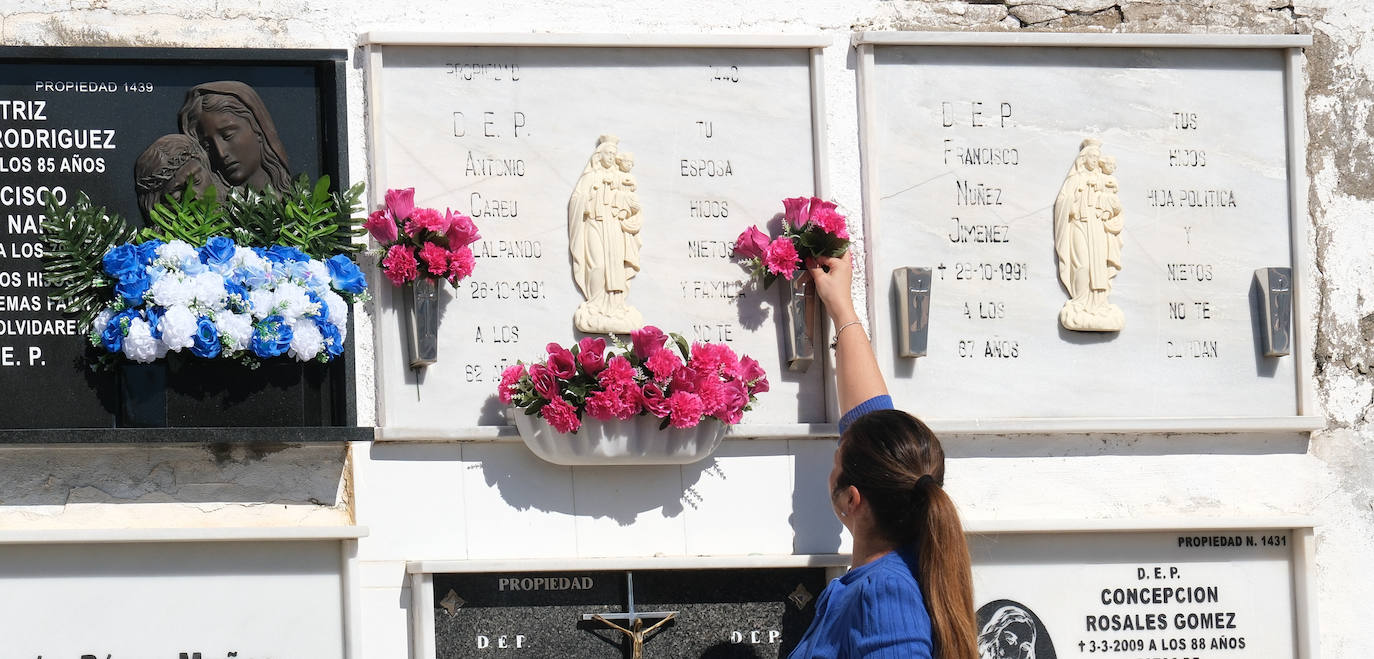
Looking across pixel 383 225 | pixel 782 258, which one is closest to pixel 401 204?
pixel 383 225

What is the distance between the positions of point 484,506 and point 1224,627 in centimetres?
242

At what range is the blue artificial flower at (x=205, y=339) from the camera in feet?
15.3

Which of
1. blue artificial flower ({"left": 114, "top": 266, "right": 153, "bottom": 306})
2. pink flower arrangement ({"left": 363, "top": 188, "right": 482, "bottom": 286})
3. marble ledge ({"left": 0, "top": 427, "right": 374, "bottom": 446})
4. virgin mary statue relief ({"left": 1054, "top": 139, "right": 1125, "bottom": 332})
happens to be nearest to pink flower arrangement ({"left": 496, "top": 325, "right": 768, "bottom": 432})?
pink flower arrangement ({"left": 363, "top": 188, "right": 482, "bottom": 286})

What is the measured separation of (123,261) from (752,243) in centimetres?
189

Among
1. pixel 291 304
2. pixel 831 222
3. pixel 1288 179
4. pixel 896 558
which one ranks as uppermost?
pixel 1288 179

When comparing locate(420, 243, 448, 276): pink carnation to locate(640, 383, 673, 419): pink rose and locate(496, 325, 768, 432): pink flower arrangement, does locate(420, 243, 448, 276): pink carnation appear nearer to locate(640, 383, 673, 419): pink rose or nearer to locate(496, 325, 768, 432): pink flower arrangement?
locate(496, 325, 768, 432): pink flower arrangement

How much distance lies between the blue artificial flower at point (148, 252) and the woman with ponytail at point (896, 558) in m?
2.10

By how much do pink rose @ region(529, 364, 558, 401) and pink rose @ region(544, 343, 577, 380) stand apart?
2 centimetres

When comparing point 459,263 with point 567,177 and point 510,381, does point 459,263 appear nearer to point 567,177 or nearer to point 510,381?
point 510,381

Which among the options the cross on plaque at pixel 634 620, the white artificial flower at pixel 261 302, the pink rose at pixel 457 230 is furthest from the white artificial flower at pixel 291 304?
the cross on plaque at pixel 634 620

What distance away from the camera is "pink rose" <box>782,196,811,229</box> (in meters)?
5.21

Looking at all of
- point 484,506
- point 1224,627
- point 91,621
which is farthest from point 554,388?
point 1224,627

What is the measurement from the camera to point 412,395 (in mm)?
5059

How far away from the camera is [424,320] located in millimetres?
4988
